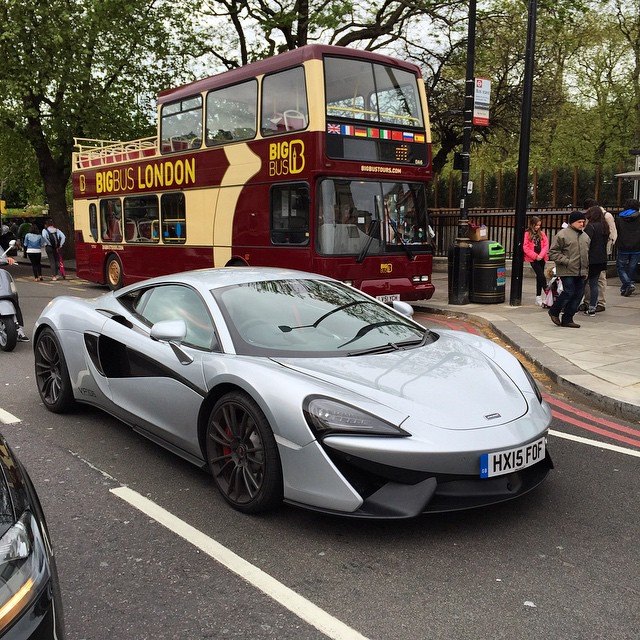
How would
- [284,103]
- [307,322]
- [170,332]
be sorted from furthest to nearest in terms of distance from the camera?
1. [284,103]
2. [307,322]
3. [170,332]

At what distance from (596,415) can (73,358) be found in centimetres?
422

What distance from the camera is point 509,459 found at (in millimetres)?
3295

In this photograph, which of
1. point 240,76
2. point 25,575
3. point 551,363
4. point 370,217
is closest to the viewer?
point 25,575

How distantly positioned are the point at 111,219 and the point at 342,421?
1408cm

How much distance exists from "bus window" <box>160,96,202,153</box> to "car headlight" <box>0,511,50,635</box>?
11.2 metres

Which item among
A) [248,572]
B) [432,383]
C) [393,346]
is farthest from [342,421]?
[393,346]

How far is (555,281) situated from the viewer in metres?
10.0

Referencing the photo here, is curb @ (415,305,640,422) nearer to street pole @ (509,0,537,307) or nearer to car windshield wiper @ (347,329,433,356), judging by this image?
street pole @ (509,0,537,307)

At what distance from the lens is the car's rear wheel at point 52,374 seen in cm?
540

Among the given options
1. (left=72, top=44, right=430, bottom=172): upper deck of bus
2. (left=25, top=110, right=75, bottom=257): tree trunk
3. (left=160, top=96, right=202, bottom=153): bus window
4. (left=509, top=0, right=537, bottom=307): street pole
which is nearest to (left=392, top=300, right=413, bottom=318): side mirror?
(left=72, top=44, right=430, bottom=172): upper deck of bus

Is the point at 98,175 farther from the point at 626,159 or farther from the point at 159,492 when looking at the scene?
the point at 626,159

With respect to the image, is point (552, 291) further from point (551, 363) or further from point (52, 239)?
point (52, 239)

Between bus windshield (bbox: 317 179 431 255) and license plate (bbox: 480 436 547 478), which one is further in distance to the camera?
bus windshield (bbox: 317 179 431 255)

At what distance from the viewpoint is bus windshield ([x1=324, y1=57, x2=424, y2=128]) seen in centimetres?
1023
